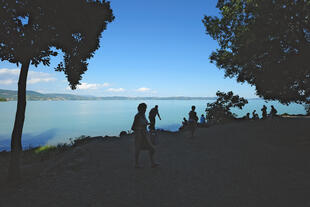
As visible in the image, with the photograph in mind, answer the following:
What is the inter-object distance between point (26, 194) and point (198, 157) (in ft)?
22.9

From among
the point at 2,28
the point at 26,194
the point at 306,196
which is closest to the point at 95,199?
the point at 26,194

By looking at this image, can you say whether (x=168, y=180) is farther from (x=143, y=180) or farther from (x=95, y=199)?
(x=95, y=199)

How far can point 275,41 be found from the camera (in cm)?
1098

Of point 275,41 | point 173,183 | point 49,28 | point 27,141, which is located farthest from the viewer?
point 27,141

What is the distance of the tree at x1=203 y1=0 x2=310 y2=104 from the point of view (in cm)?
1004

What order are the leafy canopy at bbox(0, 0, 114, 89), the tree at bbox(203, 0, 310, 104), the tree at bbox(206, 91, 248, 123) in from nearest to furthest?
the leafy canopy at bbox(0, 0, 114, 89), the tree at bbox(203, 0, 310, 104), the tree at bbox(206, 91, 248, 123)

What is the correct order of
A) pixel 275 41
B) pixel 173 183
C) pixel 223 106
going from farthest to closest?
pixel 223 106 → pixel 275 41 → pixel 173 183

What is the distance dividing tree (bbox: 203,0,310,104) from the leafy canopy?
25.2 ft

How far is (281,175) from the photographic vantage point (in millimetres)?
6875

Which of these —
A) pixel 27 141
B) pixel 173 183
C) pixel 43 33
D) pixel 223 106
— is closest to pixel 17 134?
pixel 43 33

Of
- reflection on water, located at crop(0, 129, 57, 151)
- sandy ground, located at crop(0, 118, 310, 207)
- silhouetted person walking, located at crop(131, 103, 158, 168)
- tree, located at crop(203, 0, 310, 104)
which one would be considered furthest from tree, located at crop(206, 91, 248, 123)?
reflection on water, located at crop(0, 129, 57, 151)

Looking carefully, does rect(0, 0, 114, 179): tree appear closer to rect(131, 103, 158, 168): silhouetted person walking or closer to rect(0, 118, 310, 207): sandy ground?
rect(0, 118, 310, 207): sandy ground

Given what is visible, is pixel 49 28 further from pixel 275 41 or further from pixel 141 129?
pixel 275 41

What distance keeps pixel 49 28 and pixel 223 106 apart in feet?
97.6
